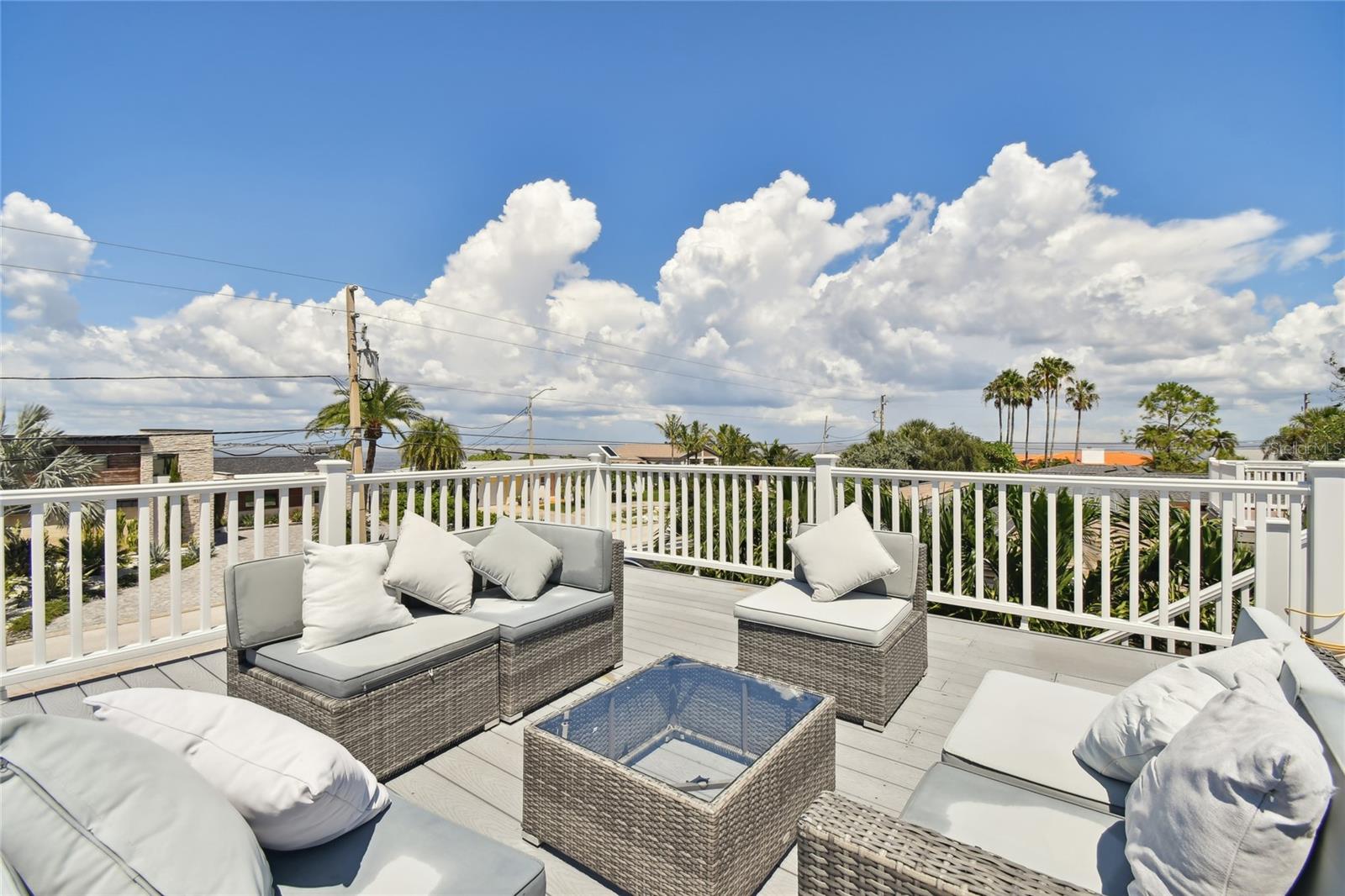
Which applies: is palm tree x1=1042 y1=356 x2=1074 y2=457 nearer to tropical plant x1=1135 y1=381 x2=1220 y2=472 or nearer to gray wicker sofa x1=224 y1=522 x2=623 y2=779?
tropical plant x1=1135 y1=381 x2=1220 y2=472

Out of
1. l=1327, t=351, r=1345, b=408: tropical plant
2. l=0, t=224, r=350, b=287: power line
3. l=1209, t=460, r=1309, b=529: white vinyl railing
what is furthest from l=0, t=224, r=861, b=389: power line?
l=1327, t=351, r=1345, b=408: tropical plant

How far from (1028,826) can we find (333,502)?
3.82 meters

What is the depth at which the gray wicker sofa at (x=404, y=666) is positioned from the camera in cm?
219

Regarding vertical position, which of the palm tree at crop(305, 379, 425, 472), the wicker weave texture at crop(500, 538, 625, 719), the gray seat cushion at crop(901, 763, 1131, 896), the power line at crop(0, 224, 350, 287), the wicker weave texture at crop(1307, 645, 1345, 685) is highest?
the power line at crop(0, 224, 350, 287)

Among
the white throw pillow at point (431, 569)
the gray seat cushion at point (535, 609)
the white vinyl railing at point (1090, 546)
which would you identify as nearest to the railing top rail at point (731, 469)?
the white vinyl railing at point (1090, 546)

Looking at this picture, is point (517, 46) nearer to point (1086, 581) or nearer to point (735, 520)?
point (735, 520)

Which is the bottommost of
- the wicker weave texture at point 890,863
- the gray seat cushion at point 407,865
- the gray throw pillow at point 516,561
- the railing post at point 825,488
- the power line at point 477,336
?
the gray seat cushion at point 407,865

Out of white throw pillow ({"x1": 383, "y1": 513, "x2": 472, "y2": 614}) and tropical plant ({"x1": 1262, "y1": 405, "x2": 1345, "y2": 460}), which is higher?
tropical plant ({"x1": 1262, "y1": 405, "x2": 1345, "y2": 460})

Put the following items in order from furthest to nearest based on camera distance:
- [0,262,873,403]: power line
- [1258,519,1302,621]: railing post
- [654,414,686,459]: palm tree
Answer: [654,414,686,459]: palm tree < [0,262,873,403]: power line < [1258,519,1302,621]: railing post

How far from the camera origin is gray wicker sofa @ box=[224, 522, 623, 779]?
2.19m

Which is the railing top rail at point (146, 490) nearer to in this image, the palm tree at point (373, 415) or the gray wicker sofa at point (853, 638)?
the gray wicker sofa at point (853, 638)

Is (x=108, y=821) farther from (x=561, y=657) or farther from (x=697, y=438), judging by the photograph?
(x=697, y=438)

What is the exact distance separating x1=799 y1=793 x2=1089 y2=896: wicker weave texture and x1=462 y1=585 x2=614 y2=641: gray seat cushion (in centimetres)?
175

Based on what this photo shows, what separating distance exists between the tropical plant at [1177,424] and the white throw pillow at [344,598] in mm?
31917
